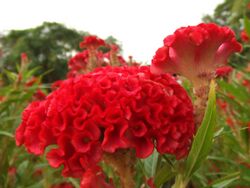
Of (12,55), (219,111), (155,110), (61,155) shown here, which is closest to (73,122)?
(61,155)

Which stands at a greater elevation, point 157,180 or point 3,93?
point 3,93

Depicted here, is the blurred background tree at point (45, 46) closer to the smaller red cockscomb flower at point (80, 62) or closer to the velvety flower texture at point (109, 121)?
the smaller red cockscomb flower at point (80, 62)

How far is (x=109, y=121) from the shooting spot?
1.03m

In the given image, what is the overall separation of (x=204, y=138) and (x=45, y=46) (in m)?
25.7

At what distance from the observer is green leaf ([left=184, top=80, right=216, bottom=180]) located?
3.31 ft

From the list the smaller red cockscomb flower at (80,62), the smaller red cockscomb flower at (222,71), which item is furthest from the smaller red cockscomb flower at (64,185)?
the smaller red cockscomb flower at (222,71)

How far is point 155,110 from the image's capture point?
106 centimetres

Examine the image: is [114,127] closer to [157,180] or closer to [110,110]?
[110,110]

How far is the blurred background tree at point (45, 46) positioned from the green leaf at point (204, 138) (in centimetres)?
2252

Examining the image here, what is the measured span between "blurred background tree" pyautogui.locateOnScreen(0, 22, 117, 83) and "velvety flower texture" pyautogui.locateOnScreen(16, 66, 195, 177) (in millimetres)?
22438

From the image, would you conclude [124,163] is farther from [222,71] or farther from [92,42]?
[92,42]

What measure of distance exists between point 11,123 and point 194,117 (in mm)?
1732

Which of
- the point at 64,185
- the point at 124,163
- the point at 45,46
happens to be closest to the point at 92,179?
the point at 124,163

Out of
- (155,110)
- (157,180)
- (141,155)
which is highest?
(155,110)
